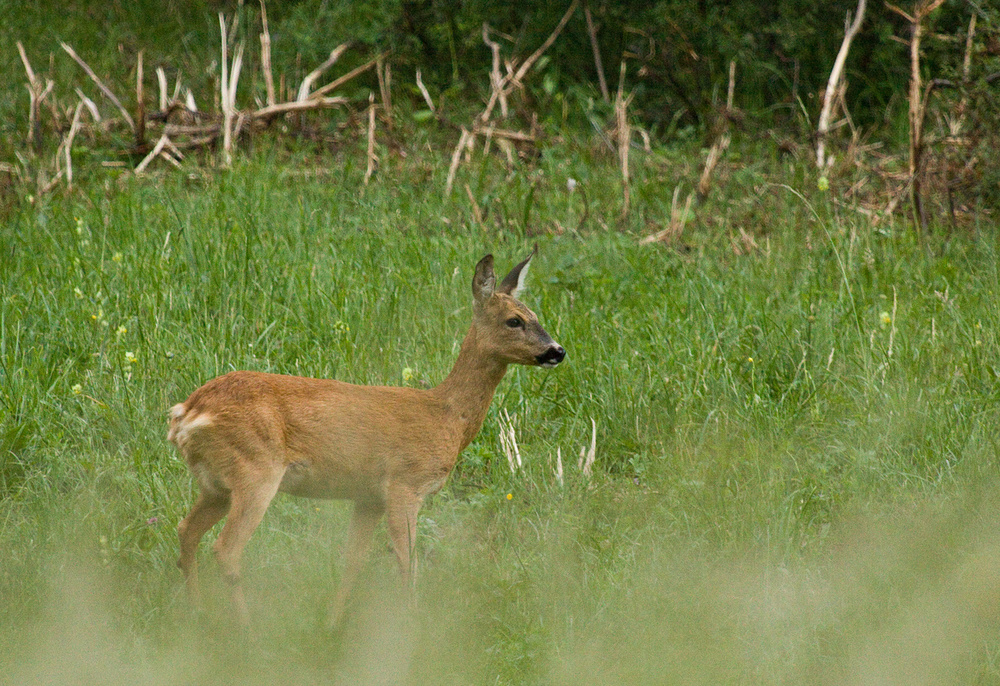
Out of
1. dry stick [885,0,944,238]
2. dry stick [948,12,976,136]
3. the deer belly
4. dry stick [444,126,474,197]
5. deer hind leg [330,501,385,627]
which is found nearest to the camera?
the deer belly

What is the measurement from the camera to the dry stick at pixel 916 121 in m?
7.73

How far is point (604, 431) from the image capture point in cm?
554

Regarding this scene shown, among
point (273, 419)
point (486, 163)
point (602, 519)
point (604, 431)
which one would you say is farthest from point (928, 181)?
point (273, 419)

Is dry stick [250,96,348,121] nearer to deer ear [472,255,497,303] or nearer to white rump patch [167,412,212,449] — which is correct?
deer ear [472,255,497,303]

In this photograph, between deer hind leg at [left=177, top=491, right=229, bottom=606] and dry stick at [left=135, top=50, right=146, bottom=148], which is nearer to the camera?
deer hind leg at [left=177, top=491, right=229, bottom=606]

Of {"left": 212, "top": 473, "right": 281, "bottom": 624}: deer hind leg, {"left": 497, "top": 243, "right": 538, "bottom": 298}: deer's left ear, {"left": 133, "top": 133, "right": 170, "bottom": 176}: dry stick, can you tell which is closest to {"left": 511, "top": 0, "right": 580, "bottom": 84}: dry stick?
{"left": 133, "top": 133, "right": 170, "bottom": 176}: dry stick

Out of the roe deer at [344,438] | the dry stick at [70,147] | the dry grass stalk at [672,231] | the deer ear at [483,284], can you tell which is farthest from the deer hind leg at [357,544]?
the dry stick at [70,147]

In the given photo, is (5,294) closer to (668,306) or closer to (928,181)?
(668,306)

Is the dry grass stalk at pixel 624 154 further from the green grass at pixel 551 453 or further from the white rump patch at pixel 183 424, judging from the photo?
the white rump patch at pixel 183 424

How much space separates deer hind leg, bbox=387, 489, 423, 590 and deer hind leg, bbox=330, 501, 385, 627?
0.18 metres

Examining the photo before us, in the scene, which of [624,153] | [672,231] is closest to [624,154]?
[624,153]

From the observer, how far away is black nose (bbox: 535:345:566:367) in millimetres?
4539

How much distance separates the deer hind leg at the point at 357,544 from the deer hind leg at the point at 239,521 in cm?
47

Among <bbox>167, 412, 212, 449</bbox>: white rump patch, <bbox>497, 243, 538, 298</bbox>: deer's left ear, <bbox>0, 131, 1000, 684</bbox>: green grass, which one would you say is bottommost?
<bbox>0, 131, 1000, 684</bbox>: green grass
